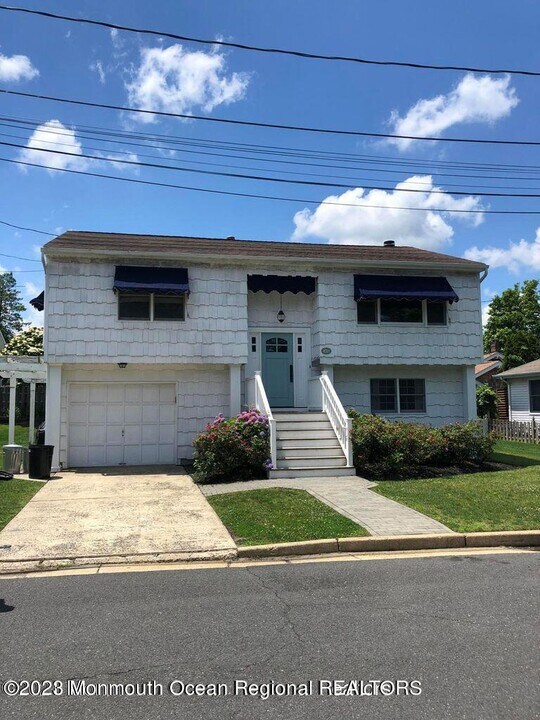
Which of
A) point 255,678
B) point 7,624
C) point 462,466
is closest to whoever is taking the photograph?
point 255,678

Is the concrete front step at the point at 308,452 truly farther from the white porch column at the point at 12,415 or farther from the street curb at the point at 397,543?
the white porch column at the point at 12,415

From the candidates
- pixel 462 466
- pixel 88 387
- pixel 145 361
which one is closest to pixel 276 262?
pixel 145 361

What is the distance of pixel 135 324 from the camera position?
15156mm

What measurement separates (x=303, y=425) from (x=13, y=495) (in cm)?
687

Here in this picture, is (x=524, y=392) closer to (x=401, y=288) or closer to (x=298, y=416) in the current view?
(x=401, y=288)

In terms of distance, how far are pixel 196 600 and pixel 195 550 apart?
1753mm

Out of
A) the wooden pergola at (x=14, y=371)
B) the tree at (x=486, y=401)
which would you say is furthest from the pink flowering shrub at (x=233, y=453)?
the tree at (x=486, y=401)

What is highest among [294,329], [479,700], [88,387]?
[294,329]

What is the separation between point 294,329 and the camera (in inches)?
662

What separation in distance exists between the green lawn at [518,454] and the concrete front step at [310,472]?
17.2ft

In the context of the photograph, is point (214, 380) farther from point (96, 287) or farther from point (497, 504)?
point (497, 504)

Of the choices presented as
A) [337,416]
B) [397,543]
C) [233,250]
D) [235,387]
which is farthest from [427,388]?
[397,543]

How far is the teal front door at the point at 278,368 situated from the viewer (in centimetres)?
1658

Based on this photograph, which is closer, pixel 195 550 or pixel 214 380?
pixel 195 550
